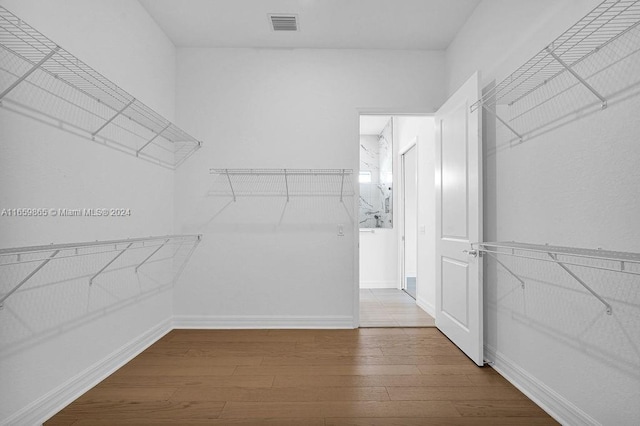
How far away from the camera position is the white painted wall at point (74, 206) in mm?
1637

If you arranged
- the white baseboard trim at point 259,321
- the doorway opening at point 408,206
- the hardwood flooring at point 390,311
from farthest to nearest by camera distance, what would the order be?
the doorway opening at point 408,206 → the hardwood flooring at point 390,311 → the white baseboard trim at point 259,321

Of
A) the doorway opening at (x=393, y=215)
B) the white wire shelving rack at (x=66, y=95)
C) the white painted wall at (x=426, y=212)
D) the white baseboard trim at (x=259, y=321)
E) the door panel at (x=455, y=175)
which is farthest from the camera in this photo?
the doorway opening at (x=393, y=215)

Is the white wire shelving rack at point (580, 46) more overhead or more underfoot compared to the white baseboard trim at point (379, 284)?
more overhead

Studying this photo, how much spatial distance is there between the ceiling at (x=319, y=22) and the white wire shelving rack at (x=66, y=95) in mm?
953

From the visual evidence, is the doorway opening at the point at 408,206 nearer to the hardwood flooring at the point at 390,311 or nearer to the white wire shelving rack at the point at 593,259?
the hardwood flooring at the point at 390,311

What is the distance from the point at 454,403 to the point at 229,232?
2.38 m

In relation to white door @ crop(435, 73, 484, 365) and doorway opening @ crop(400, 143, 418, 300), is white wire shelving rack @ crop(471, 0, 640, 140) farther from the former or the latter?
doorway opening @ crop(400, 143, 418, 300)

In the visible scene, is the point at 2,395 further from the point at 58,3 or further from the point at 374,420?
the point at 58,3

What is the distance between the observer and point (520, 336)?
217 centimetres

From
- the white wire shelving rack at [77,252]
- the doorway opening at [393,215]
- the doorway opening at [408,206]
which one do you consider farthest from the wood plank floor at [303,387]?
the doorway opening at [408,206]

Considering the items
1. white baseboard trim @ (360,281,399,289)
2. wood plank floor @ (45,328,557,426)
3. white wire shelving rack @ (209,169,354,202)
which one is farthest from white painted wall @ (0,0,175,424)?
white baseboard trim @ (360,281,399,289)

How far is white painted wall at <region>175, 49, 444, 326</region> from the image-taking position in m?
3.35

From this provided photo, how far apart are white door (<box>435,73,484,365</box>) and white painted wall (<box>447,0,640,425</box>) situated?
0.16 metres

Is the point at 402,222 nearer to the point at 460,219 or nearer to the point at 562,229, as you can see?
the point at 460,219
